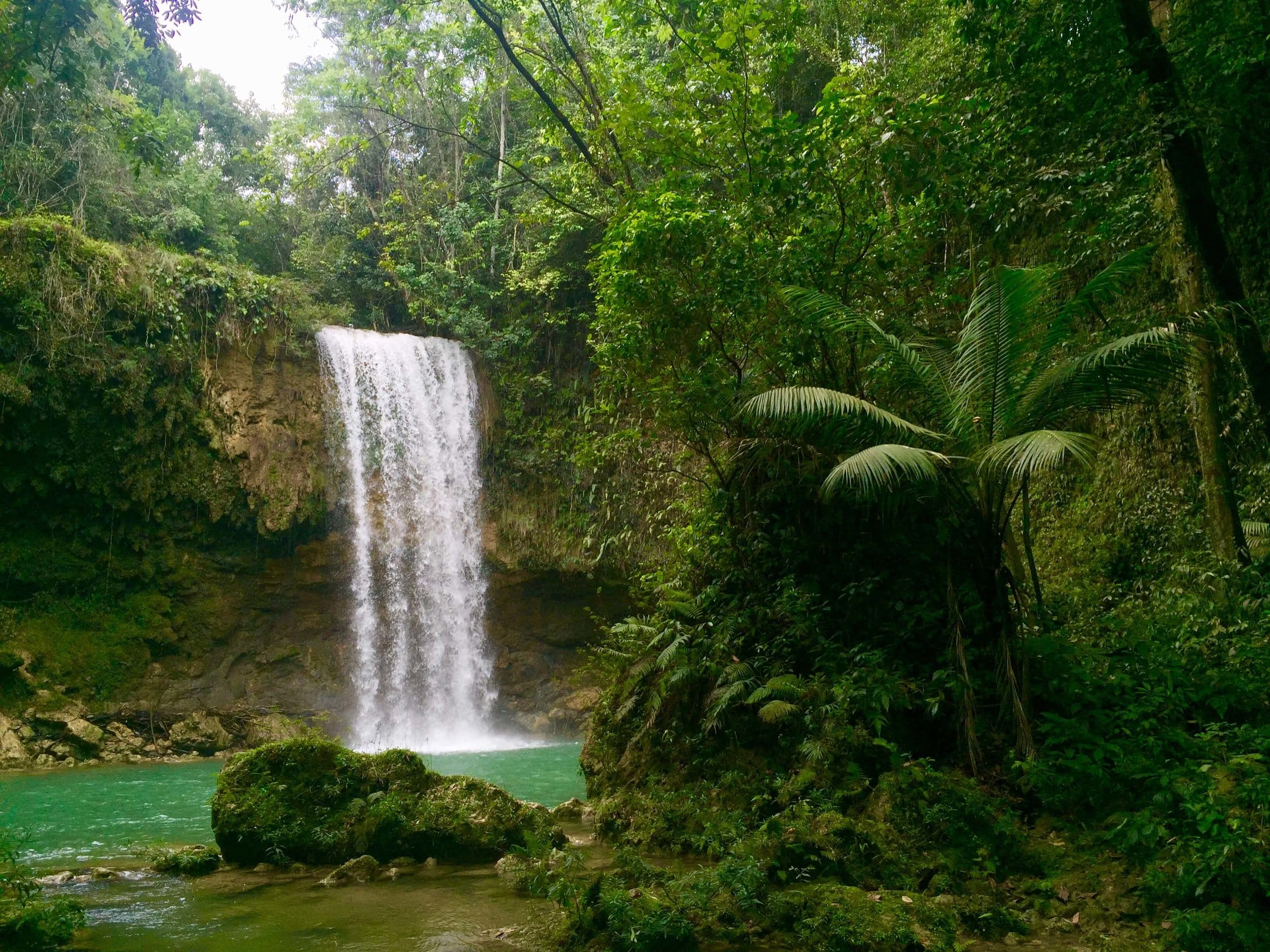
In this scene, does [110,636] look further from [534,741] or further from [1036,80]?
[1036,80]

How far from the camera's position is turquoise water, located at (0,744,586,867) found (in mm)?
6652

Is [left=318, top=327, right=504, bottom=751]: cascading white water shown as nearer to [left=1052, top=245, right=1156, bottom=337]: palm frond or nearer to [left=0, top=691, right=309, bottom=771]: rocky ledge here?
[left=0, top=691, right=309, bottom=771]: rocky ledge

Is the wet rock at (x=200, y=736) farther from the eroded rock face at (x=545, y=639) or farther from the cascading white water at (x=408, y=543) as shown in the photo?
the eroded rock face at (x=545, y=639)

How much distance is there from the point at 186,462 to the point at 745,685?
44.3ft

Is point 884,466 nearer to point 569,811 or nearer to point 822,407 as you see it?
point 822,407

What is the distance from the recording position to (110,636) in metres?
15.0

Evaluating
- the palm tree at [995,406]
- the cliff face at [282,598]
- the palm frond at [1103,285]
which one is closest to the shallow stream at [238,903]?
the palm tree at [995,406]

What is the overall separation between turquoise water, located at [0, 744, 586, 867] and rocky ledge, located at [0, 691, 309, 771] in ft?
2.47

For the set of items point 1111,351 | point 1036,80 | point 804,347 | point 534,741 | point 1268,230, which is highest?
point 1036,80

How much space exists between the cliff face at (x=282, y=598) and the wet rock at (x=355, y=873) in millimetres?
10251

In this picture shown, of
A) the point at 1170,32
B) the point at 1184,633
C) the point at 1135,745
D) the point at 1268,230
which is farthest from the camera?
the point at 1268,230

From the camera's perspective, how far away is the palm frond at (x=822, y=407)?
18.0 ft

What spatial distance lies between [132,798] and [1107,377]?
33.4 feet

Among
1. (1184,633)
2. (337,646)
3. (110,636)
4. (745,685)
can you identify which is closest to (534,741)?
(337,646)
